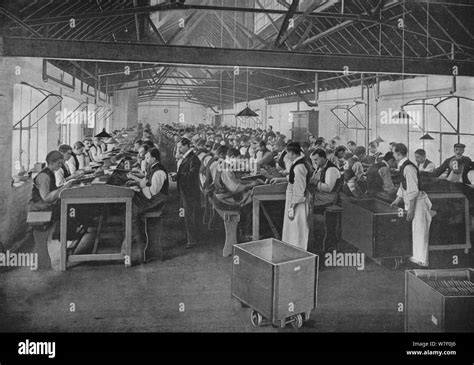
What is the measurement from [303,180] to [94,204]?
3.04 meters

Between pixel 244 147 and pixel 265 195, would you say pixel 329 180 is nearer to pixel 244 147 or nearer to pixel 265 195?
pixel 265 195

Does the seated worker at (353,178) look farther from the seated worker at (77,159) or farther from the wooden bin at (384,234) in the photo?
the seated worker at (77,159)

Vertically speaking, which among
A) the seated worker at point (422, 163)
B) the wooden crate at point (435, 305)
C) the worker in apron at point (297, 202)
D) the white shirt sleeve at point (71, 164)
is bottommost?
the wooden crate at point (435, 305)

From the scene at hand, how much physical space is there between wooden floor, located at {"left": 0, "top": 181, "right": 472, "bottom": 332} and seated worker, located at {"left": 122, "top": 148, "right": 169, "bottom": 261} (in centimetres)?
55

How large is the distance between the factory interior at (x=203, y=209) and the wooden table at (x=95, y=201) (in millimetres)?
19

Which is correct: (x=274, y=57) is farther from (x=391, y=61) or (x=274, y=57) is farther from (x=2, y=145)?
(x=2, y=145)

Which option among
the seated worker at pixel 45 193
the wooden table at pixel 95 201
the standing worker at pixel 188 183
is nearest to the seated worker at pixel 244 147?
the standing worker at pixel 188 183

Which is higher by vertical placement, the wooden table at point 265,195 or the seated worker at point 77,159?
the seated worker at point 77,159

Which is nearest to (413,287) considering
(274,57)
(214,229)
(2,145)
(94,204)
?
(214,229)

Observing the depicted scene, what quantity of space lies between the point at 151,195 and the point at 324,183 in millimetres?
2605

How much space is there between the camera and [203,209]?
7301 mm

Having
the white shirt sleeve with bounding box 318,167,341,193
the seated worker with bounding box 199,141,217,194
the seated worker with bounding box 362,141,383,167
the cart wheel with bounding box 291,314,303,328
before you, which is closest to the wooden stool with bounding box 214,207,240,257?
the seated worker with bounding box 199,141,217,194

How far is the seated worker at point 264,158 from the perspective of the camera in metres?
8.83

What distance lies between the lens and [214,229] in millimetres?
6844
